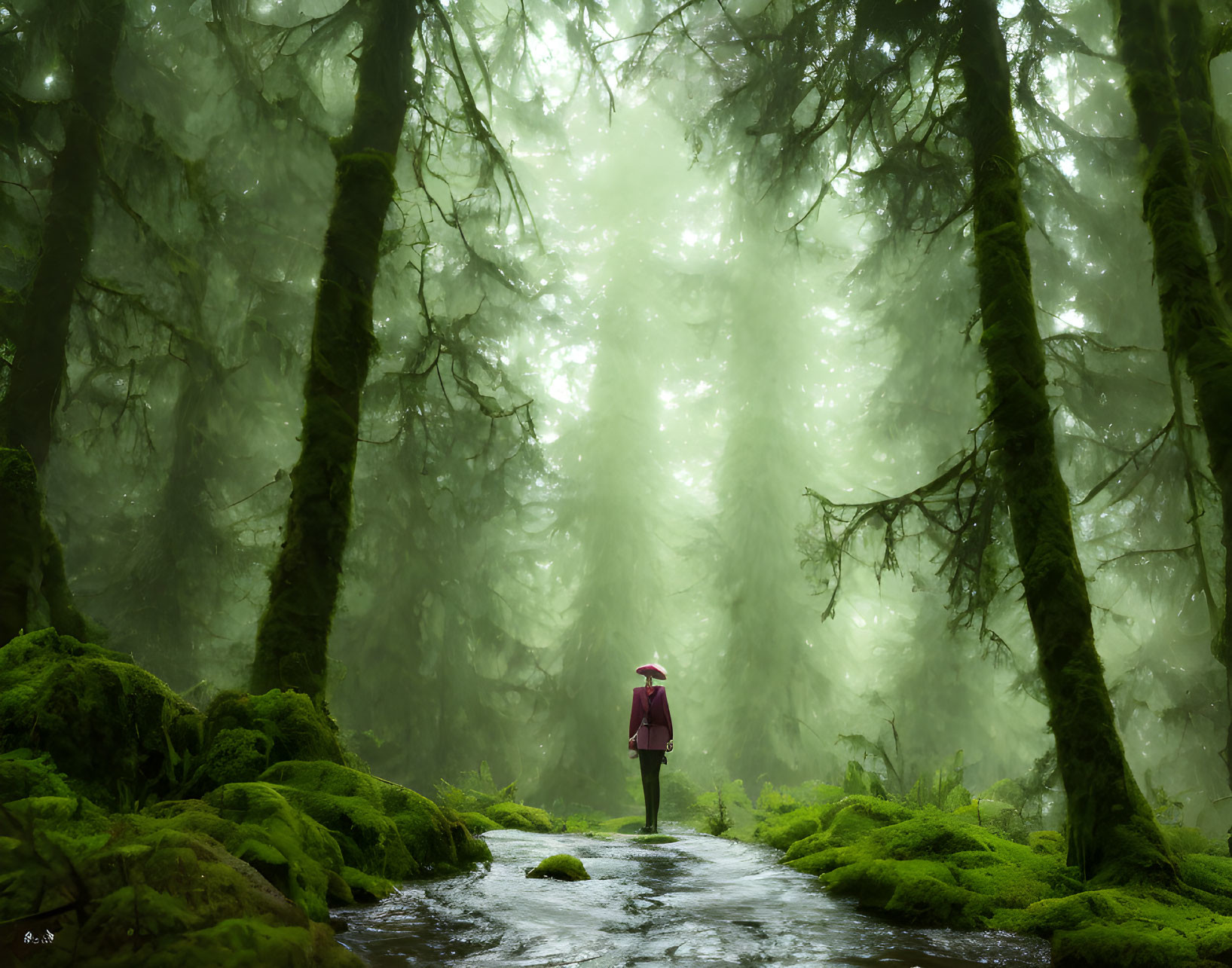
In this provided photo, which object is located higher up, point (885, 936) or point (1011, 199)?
point (1011, 199)

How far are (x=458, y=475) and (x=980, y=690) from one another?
12.3 meters

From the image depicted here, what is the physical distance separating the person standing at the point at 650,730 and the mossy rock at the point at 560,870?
466 centimetres

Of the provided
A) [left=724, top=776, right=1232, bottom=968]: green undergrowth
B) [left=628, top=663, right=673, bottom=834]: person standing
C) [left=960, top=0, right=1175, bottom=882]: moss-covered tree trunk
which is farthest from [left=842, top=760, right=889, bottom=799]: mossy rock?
[left=960, top=0, right=1175, bottom=882]: moss-covered tree trunk

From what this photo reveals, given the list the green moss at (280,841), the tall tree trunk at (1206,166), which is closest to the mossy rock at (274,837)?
the green moss at (280,841)

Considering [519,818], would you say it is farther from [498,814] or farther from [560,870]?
[560,870]

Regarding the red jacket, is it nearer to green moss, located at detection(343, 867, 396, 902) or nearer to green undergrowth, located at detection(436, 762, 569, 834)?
green undergrowth, located at detection(436, 762, 569, 834)

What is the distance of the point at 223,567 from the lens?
1379 cm

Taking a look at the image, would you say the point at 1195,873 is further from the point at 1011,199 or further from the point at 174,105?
the point at 174,105

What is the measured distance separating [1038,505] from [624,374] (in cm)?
1964

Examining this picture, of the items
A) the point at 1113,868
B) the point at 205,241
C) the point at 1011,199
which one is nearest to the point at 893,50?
the point at 1011,199

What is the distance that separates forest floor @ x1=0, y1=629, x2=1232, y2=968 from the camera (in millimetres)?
2338

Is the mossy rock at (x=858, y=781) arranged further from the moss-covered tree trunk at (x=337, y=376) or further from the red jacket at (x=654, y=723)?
the moss-covered tree trunk at (x=337, y=376)

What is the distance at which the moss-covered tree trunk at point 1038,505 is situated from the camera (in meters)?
4.83

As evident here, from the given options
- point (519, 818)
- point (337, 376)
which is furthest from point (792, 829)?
point (337, 376)
